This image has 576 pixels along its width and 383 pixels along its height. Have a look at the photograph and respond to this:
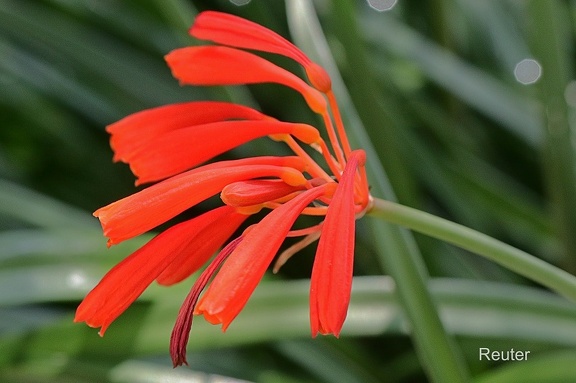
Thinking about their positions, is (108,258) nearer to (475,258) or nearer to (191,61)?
(191,61)

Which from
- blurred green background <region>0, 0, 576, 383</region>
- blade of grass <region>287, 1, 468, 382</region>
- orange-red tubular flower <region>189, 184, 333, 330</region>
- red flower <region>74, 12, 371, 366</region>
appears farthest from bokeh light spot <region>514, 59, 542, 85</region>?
orange-red tubular flower <region>189, 184, 333, 330</region>

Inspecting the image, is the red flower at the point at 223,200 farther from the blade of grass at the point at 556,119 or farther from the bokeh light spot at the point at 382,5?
the bokeh light spot at the point at 382,5

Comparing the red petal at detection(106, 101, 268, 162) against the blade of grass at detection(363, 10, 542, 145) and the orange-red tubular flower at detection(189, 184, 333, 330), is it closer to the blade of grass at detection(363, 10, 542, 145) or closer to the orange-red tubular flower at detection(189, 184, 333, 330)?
the orange-red tubular flower at detection(189, 184, 333, 330)

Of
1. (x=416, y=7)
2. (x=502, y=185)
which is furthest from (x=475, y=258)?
(x=416, y=7)

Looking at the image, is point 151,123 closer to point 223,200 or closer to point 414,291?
point 223,200

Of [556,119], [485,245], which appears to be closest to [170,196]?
[485,245]

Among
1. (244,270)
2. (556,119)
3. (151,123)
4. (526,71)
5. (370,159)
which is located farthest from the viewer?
(526,71)

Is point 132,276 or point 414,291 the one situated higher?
point 414,291

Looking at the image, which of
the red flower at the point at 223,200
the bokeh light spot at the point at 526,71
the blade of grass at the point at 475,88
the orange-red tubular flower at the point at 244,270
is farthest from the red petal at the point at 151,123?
the bokeh light spot at the point at 526,71
